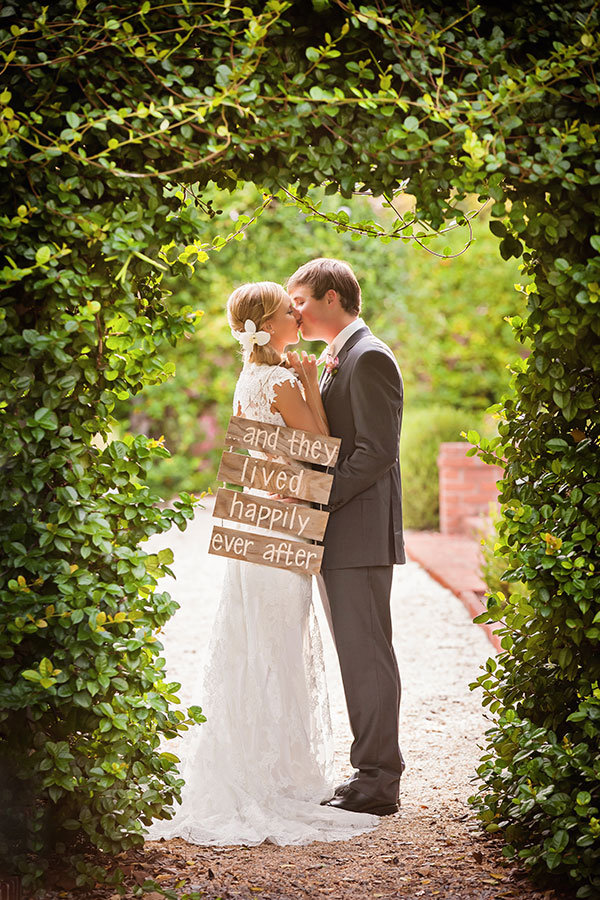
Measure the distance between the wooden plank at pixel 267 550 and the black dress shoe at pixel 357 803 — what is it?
933 mm

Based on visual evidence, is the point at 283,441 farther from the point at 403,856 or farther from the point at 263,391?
the point at 403,856

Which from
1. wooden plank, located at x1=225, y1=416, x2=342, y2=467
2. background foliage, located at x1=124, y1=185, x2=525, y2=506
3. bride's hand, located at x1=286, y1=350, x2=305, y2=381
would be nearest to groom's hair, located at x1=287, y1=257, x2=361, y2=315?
bride's hand, located at x1=286, y1=350, x2=305, y2=381

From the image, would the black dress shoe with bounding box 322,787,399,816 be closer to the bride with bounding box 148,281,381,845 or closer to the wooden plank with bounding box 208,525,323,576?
the bride with bounding box 148,281,381,845

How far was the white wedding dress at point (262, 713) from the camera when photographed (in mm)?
3488

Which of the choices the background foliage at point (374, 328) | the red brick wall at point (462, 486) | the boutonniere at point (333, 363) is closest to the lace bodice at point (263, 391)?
the boutonniere at point (333, 363)

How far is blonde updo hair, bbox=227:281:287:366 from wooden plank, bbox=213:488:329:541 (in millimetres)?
594

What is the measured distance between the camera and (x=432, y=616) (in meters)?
7.28

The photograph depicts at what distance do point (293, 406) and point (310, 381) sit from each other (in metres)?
0.12

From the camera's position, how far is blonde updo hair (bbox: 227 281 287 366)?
11.8 ft

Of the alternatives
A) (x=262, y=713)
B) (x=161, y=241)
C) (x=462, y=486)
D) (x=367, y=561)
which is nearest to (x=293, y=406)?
(x=367, y=561)

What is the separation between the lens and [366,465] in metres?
3.55

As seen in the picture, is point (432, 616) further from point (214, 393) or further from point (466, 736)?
point (214, 393)

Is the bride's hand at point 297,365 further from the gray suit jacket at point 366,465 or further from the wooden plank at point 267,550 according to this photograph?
the wooden plank at point 267,550

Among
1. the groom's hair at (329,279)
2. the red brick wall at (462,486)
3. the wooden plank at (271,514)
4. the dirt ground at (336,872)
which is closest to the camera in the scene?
the dirt ground at (336,872)
